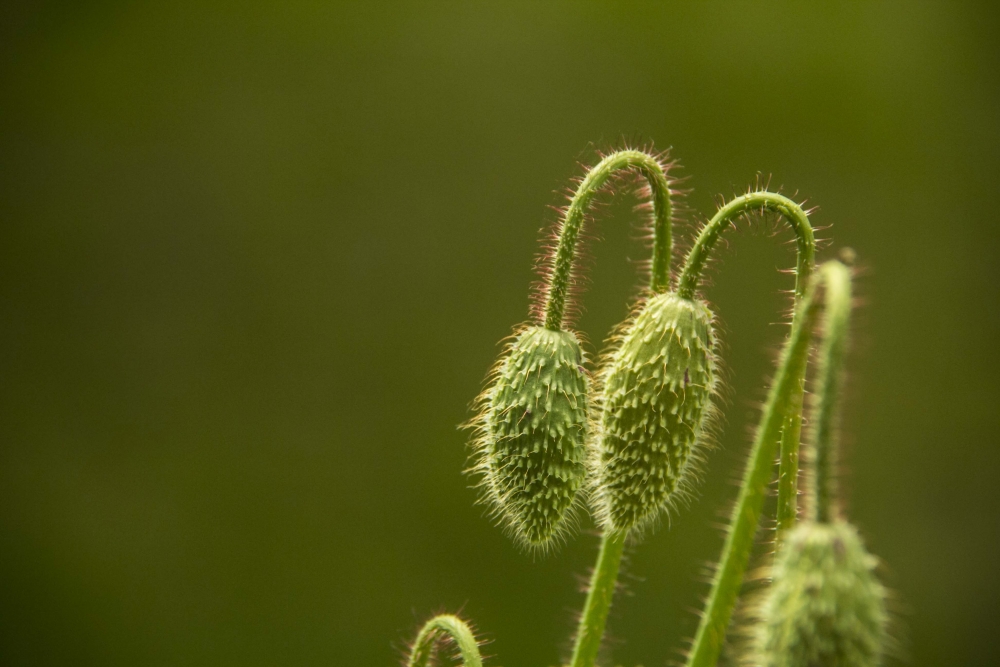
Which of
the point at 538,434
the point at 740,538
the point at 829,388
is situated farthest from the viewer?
the point at 538,434

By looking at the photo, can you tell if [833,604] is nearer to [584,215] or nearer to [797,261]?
[797,261]

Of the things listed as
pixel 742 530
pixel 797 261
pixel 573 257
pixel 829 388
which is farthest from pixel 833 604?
pixel 573 257

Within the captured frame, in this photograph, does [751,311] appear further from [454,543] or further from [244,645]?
[244,645]

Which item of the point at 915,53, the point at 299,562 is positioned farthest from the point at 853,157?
the point at 299,562

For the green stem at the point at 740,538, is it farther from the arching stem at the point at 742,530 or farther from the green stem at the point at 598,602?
the green stem at the point at 598,602

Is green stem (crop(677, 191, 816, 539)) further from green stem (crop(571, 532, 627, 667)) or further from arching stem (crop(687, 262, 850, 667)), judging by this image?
green stem (crop(571, 532, 627, 667))

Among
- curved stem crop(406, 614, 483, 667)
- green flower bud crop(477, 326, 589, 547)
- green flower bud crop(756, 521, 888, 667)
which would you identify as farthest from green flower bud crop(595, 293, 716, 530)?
green flower bud crop(756, 521, 888, 667)
